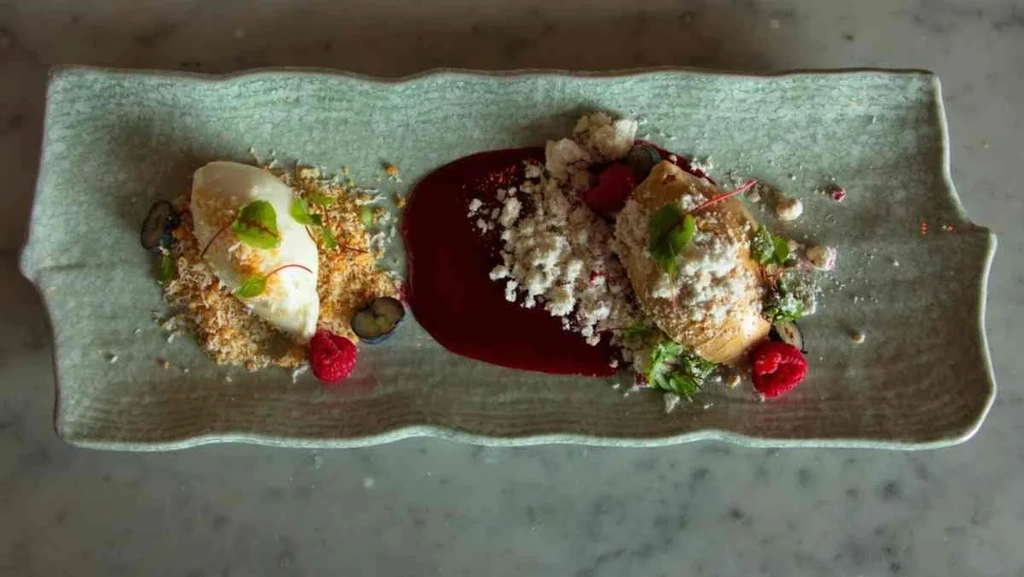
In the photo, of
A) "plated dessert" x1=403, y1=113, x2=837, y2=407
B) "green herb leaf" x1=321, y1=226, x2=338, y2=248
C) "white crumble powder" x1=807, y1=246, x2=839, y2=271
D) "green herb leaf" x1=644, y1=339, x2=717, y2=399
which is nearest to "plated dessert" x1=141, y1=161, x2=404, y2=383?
"green herb leaf" x1=321, y1=226, x2=338, y2=248

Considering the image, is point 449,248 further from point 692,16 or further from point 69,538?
point 69,538

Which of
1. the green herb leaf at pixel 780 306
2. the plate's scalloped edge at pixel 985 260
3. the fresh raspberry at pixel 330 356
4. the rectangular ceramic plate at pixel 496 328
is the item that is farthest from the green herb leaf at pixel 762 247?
the fresh raspberry at pixel 330 356

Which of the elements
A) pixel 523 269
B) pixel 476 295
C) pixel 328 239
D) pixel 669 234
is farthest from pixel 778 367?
pixel 328 239

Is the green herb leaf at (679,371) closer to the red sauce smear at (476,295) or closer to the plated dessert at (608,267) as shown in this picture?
the plated dessert at (608,267)

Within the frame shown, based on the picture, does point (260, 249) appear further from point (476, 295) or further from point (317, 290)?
point (476, 295)

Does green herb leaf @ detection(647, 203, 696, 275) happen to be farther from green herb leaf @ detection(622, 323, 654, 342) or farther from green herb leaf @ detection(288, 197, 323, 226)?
green herb leaf @ detection(288, 197, 323, 226)
